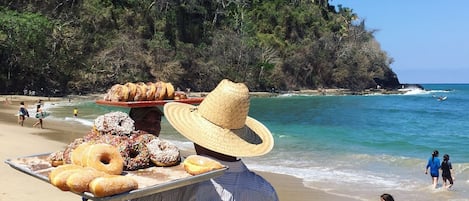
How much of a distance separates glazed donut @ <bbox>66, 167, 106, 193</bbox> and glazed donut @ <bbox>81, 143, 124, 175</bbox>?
129 mm

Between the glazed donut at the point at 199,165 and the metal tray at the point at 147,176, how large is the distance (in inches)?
0.9

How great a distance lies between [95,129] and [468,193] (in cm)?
1127

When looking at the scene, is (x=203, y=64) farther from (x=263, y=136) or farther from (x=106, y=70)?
(x=263, y=136)

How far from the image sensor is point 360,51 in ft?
286

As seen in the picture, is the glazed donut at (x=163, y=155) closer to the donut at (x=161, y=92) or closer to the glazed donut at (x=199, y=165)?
the glazed donut at (x=199, y=165)

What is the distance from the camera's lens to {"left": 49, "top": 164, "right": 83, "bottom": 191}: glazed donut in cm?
214

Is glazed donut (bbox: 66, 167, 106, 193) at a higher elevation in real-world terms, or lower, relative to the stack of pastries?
lower

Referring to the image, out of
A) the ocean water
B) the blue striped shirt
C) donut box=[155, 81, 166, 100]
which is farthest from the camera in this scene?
the ocean water

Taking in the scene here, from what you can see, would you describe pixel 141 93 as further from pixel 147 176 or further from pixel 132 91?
pixel 147 176

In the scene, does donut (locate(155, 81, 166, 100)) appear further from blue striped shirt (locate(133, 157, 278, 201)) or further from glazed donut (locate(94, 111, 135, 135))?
blue striped shirt (locate(133, 157, 278, 201))

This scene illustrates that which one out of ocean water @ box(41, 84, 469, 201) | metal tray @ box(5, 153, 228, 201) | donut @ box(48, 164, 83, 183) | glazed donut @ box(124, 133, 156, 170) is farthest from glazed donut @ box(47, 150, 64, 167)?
ocean water @ box(41, 84, 469, 201)

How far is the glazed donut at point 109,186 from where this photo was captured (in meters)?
2.00

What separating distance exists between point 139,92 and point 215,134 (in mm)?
650

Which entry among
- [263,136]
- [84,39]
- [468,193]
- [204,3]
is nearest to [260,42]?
[204,3]
